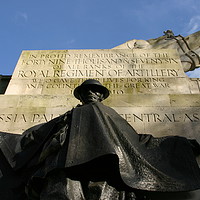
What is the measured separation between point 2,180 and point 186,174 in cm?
280

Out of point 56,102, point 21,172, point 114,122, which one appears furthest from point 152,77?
point 21,172

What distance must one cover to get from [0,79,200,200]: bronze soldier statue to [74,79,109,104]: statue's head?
501 mm

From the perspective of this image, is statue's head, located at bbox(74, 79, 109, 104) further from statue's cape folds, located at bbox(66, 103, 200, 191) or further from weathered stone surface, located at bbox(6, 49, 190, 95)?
weathered stone surface, located at bbox(6, 49, 190, 95)

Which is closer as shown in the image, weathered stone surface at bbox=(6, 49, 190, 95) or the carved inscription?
the carved inscription

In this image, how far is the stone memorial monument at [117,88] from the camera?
21.5 ft

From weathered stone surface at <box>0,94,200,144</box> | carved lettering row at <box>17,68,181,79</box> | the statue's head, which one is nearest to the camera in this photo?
the statue's head

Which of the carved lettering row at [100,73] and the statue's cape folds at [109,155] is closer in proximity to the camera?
the statue's cape folds at [109,155]

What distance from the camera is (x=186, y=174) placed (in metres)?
3.97

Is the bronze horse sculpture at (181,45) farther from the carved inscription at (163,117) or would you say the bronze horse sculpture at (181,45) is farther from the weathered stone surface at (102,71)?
the carved inscription at (163,117)

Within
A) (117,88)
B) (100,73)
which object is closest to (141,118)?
(117,88)

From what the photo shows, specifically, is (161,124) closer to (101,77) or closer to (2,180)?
(101,77)

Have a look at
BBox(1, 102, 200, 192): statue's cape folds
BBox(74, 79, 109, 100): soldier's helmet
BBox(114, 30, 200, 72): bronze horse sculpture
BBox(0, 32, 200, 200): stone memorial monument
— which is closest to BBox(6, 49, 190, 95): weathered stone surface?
BBox(0, 32, 200, 200): stone memorial monument

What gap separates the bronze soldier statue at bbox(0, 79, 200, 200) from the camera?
3.63 metres

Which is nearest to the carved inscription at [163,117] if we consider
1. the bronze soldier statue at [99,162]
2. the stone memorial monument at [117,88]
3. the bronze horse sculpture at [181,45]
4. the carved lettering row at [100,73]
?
the stone memorial monument at [117,88]
